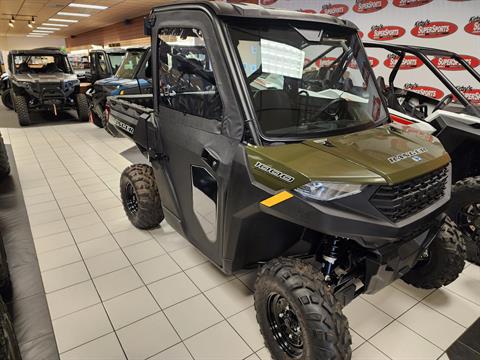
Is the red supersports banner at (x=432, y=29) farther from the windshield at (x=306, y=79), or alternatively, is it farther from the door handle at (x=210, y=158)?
the door handle at (x=210, y=158)

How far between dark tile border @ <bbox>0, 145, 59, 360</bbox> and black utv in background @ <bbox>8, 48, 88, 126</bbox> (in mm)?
4832

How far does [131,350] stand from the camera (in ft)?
6.57

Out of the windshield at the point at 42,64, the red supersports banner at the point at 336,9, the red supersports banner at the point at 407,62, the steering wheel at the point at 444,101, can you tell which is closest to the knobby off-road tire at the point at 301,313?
the steering wheel at the point at 444,101

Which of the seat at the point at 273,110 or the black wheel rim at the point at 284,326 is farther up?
the seat at the point at 273,110

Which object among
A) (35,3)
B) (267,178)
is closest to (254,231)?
(267,178)

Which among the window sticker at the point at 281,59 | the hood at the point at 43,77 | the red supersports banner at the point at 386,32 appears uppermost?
the red supersports banner at the point at 386,32

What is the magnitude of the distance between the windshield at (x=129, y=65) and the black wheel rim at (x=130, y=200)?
4554 mm

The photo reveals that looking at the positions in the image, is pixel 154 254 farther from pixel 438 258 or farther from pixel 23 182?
pixel 23 182

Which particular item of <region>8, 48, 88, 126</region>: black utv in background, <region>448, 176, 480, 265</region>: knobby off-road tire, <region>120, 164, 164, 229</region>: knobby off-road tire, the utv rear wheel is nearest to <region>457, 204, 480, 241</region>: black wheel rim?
<region>448, 176, 480, 265</region>: knobby off-road tire

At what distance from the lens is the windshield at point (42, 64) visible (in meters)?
8.44

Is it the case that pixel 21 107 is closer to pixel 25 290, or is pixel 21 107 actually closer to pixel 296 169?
pixel 25 290

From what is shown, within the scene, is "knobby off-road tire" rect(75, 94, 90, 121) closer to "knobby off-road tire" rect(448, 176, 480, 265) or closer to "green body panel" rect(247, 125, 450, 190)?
"green body panel" rect(247, 125, 450, 190)

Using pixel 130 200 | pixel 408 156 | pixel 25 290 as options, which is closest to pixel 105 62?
pixel 130 200

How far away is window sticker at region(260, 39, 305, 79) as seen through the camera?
1.79 m
